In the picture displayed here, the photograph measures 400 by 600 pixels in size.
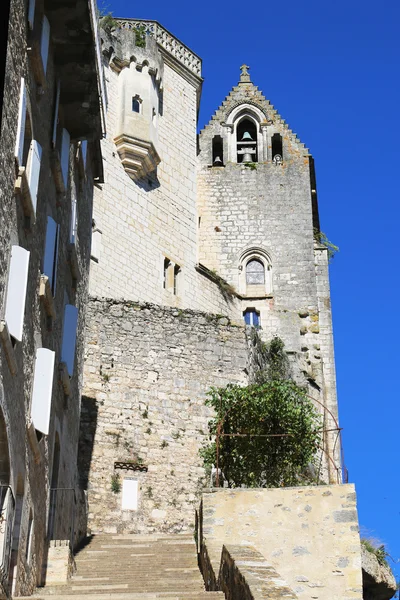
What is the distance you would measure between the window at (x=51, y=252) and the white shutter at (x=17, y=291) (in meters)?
2.17

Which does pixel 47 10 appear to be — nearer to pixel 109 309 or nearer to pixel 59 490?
pixel 59 490

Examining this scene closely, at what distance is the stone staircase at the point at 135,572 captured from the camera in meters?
10.9

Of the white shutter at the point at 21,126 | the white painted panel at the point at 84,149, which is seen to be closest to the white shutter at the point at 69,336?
the white painted panel at the point at 84,149

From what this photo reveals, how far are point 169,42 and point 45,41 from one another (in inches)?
771

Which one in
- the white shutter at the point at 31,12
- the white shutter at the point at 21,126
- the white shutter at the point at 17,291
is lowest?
the white shutter at the point at 17,291

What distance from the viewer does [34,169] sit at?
11.5 m

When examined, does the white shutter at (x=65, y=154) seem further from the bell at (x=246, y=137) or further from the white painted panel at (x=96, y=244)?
the bell at (x=246, y=137)

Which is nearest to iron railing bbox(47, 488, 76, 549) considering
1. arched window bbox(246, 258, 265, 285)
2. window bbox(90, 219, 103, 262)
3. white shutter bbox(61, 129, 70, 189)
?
white shutter bbox(61, 129, 70, 189)

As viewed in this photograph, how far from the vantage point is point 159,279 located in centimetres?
2809

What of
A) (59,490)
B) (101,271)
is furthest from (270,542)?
(101,271)

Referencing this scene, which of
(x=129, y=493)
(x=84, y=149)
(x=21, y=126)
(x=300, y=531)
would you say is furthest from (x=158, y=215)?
(x=21, y=126)

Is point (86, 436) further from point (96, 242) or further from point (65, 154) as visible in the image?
point (65, 154)

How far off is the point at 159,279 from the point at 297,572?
50.3 feet

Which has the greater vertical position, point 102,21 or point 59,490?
point 102,21
